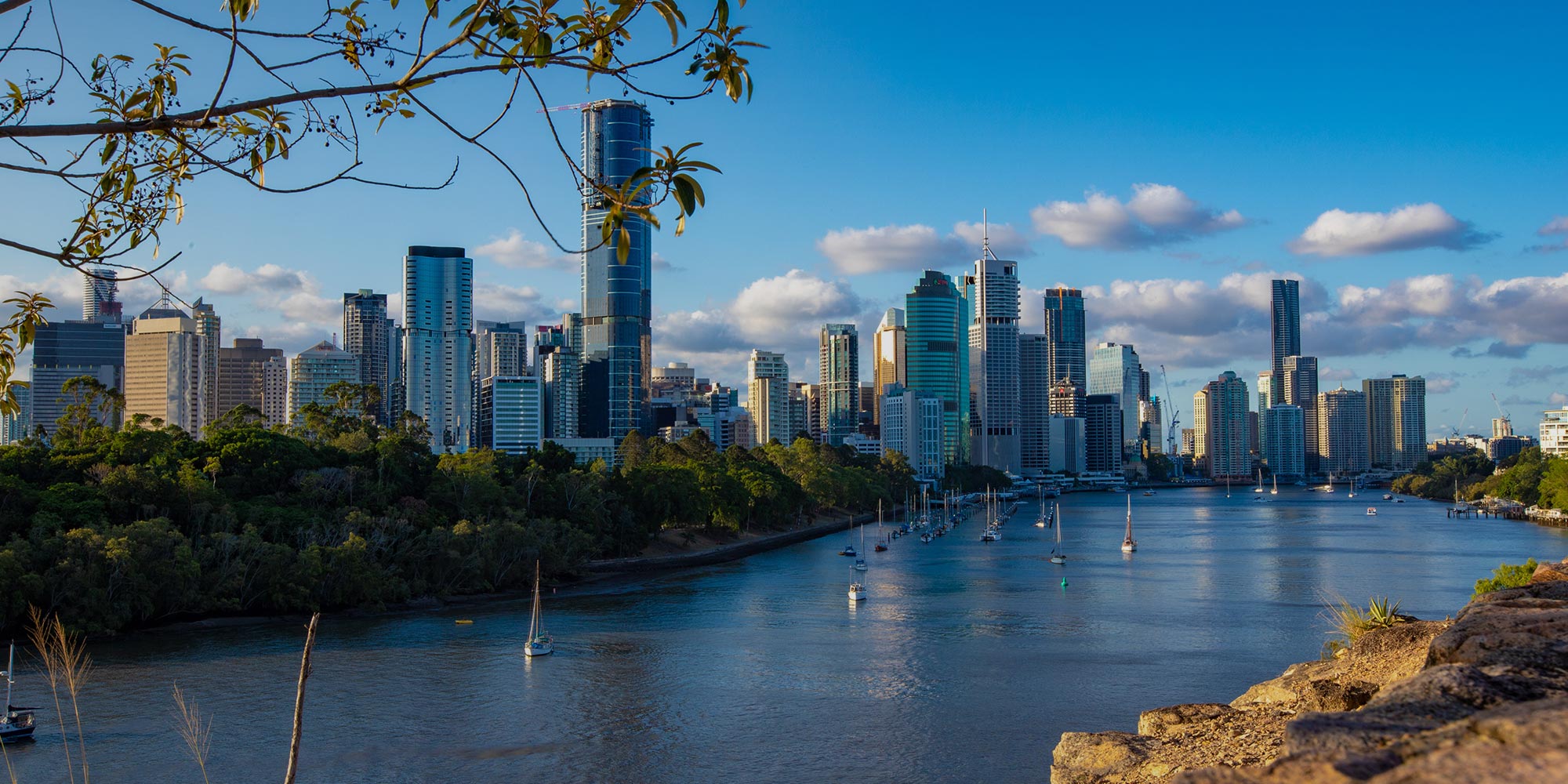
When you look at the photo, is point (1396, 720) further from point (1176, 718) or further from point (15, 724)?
point (15, 724)

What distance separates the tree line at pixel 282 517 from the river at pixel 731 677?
2.82 metres

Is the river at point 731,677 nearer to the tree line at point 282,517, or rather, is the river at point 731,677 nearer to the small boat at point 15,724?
the small boat at point 15,724

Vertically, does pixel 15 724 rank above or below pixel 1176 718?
below

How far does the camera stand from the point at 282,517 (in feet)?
Answer: 199

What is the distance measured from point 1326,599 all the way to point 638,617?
3264cm

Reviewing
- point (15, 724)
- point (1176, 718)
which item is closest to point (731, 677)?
point (15, 724)

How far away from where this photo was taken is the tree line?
1938 inches

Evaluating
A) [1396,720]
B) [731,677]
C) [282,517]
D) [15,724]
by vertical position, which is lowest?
[731,677]

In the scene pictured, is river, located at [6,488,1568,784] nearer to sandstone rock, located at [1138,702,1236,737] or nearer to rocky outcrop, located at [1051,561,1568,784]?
sandstone rock, located at [1138,702,1236,737]

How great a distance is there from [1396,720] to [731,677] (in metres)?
35.1

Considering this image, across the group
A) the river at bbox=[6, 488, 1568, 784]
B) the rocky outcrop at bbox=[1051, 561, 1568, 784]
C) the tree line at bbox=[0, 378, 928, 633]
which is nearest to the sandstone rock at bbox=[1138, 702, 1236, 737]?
the rocky outcrop at bbox=[1051, 561, 1568, 784]

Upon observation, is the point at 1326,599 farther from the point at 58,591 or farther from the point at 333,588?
the point at 58,591

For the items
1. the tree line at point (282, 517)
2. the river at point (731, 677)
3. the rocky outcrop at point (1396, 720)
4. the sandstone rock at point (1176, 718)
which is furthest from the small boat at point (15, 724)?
the sandstone rock at point (1176, 718)

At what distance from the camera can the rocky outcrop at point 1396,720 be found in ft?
19.0
